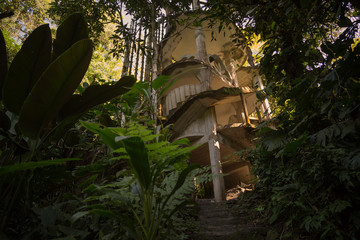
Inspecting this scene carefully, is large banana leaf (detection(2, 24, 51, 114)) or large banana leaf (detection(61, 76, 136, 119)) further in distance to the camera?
large banana leaf (detection(61, 76, 136, 119))

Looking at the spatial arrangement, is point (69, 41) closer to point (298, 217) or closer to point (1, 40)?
point (1, 40)

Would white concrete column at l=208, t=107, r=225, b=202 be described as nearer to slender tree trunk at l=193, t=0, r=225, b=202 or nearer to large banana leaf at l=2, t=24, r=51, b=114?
slender tree trunk at l=193, t=0, r=225, b=202

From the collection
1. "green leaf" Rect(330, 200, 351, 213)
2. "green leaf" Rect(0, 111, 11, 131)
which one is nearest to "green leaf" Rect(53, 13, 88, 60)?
"green leaf" Rect(0, 111, 11, 131)

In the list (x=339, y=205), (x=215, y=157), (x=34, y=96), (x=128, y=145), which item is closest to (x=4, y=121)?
(x=34, y=96)

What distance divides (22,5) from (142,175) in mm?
12471

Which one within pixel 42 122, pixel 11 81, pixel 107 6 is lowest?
pixel 42 122

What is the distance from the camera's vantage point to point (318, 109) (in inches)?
75.3

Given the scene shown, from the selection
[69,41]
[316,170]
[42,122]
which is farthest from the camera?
[316,170]

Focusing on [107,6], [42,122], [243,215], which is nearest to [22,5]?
[107,6]

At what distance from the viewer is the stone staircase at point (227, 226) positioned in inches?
109

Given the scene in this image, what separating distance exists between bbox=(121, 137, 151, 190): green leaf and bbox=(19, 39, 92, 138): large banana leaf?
441mm

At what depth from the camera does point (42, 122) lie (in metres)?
1.09

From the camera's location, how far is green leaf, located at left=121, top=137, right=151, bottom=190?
0.97m

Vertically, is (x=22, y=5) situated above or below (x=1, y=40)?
above
